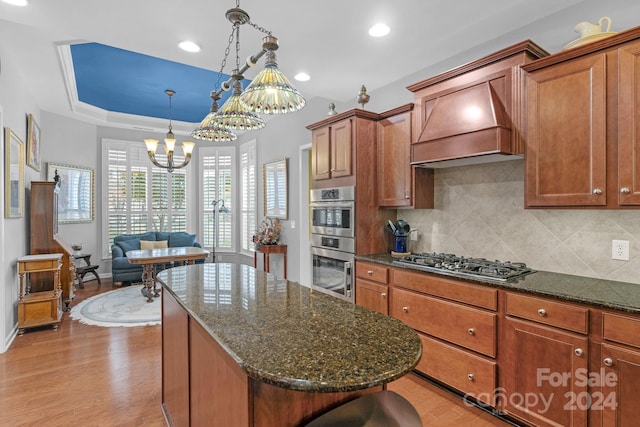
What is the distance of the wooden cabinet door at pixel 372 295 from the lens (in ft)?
9.68

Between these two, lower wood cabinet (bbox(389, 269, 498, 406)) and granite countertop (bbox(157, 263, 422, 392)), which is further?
lower wood cabinet (bbox(389, 269, 498, 406))

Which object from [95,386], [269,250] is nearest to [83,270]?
[269,250]

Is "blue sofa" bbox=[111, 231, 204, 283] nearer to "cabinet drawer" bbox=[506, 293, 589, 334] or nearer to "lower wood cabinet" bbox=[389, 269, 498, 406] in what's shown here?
"lower wood cabinet" bbox=[389, 269, 498, 406]

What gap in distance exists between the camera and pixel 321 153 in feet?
12.4

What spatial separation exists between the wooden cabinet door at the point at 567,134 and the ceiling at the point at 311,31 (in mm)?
462

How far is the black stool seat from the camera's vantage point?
1.04m

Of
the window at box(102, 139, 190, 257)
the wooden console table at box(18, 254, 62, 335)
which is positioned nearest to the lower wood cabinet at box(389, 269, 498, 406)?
the wooden console table at box(18, 254, 62, 335)

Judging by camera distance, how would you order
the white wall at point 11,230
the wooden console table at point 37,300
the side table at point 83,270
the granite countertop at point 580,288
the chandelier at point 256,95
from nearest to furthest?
the chandelier at point 256,95 < the granite countertop at point 580,288 < the white wall at point 11,230 < the wooden console table at point 37,300 < the side table at point 83,270

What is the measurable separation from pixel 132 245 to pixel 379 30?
18.1 feet

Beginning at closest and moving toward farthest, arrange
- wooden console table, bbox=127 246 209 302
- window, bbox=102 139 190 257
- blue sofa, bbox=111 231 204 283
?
1. wooden console table, bbox=127 246 209 302
2. blue sofa, bbox=111 231 204 283
3. window, bbox=102 139 190 257

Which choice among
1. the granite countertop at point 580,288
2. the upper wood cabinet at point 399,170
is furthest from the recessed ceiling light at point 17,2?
the granite countertop at point 580,288

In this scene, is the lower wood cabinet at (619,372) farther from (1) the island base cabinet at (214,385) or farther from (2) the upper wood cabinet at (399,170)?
(1) the island base cabinet at (214,385)

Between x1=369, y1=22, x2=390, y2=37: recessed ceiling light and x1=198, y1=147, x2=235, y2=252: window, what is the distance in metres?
5.09

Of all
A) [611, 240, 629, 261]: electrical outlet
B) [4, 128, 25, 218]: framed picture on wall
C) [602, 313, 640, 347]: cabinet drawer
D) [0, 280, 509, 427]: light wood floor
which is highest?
[4, 128, 25, 218]: framed picture on wall
